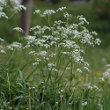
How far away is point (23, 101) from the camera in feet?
11.2

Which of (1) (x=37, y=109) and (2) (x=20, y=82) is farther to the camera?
(2) (x=20, y=82)

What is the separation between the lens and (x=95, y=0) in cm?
1354

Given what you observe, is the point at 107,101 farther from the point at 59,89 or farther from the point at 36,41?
the point at 36,41

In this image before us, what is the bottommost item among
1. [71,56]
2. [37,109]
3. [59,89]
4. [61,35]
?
[37,109]

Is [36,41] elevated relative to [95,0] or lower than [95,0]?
lower

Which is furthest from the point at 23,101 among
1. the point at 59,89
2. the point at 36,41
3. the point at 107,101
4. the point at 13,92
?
the point at 107,101

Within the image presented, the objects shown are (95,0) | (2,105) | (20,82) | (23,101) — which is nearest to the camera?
(2,105)

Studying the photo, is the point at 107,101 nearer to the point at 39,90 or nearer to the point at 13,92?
the point at 39,90

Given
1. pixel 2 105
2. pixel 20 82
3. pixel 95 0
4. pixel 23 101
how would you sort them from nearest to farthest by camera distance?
Answer: pixel 2 105, pixel 23 101, pixel 20 82, pixel 95 0

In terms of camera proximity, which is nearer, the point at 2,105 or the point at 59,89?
the point at 2,105

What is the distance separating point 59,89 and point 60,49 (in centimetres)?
51

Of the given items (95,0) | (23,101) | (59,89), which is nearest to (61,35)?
(59,89)

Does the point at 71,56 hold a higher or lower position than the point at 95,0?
lower

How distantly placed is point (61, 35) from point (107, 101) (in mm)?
972
